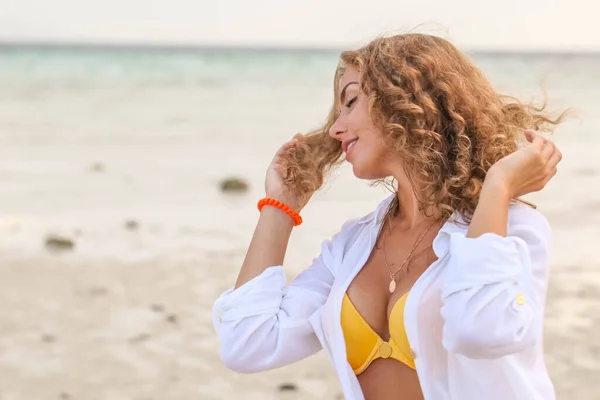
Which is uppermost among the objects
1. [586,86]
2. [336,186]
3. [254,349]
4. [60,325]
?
[254,349]

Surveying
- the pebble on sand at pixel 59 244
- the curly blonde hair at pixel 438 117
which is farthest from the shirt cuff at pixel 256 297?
the pebble on sand at pixel 59 244

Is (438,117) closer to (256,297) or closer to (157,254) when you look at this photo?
(256,297)

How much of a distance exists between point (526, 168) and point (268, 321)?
3.05 ft

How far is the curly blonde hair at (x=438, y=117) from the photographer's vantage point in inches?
105

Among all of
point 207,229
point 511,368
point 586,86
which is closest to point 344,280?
point 511,368

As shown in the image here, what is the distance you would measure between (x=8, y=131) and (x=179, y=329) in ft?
35.6

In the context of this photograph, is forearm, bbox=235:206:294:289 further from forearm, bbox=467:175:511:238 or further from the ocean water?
forearm, bbox=467:175:511:238

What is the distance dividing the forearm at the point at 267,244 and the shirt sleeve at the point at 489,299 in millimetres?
766

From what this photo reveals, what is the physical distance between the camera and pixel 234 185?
1083cm

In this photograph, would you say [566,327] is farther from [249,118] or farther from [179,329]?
[249,118]

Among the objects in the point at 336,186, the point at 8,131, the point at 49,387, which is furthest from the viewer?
the point at 8,131

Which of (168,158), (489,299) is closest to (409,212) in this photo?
(489,299)

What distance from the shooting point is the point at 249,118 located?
18.1m

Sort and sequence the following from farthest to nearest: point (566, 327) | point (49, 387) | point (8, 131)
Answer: point (8, 131) → point (566, 327) → point (49, 387)
